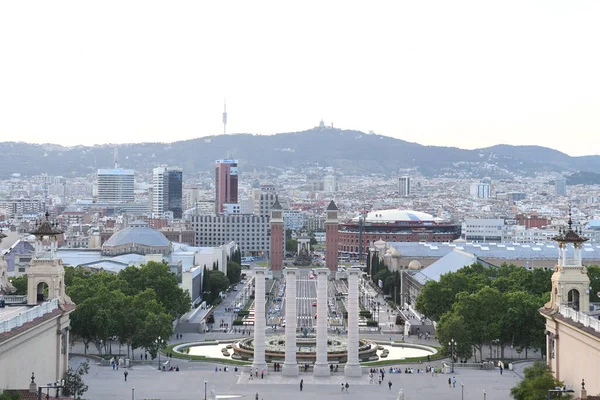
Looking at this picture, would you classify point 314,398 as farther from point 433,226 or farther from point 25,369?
point 433,226

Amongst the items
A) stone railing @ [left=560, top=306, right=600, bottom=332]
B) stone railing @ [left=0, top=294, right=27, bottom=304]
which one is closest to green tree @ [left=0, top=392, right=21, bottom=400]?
stone railing @ [left=0, top=294, right=27, bottom=304]

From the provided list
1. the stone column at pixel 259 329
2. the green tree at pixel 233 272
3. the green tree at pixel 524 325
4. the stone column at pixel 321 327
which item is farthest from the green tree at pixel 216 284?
the green tree at pixel 524 325

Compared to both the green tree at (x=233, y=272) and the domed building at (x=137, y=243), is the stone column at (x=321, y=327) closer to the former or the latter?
the domed building at (x=137, y=243)

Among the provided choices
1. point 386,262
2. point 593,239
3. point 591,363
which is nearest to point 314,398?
point 591,363

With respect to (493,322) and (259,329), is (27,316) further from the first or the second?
(493,322)

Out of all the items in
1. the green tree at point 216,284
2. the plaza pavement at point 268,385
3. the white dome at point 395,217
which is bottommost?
the plaza pavement at point 268,385

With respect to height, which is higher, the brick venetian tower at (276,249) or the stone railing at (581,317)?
→ the stone railing at (581,317)
